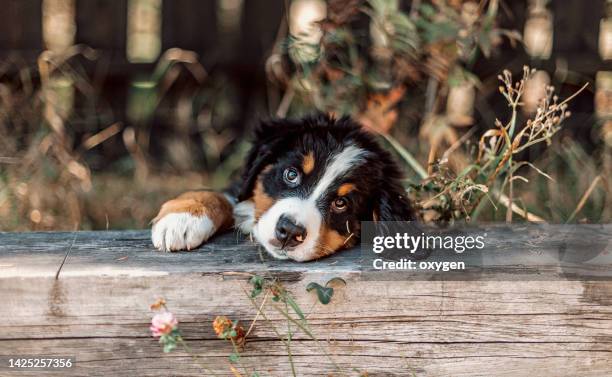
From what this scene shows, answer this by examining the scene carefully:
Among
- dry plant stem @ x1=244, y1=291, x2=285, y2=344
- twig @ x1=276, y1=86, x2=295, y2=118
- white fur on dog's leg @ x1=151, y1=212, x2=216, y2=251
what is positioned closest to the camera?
dry plant stem @ x1=244, y1=291, x2=285, y2=344

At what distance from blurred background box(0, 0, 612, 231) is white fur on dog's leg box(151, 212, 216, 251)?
123cm

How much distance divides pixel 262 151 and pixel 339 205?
52 centimetres

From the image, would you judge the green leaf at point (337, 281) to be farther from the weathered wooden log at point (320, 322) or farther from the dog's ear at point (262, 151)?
the dog's ear at point (262, 151)

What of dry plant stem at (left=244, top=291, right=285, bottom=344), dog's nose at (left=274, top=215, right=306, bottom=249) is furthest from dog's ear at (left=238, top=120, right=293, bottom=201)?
dry plant stem at (left=244, top=291, right=285, bottom=344)

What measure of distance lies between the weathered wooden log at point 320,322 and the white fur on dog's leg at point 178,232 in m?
0.23

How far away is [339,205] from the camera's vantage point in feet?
10.5

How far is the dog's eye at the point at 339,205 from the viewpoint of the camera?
3.17 meters

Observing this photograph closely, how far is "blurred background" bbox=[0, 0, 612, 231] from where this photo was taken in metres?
4.66

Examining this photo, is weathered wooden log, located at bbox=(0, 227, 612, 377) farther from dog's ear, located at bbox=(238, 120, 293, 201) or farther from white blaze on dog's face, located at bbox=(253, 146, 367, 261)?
dog's ear, located at bbox=(238, 120, 293, 201)

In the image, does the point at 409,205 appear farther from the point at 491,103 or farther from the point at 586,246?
the point at 491,103

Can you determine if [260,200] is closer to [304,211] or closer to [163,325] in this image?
[304,211]

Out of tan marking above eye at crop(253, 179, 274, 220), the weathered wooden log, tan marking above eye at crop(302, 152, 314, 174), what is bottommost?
the weathered wooden log

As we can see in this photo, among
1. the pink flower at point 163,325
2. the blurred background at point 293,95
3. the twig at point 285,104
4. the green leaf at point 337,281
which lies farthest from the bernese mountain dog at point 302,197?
the twig at point 285,104

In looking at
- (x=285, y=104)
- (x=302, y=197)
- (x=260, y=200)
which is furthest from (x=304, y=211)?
(x=285, y=104)
